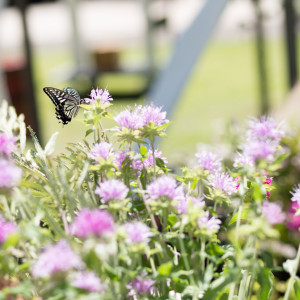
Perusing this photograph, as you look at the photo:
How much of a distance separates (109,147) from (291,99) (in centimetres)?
193

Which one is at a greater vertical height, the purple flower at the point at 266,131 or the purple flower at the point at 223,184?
the purple flower at the point at 266,131

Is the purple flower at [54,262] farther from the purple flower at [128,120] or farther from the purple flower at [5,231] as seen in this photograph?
the purple flower at [128,120]

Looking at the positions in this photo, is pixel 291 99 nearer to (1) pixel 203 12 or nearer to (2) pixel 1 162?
(1) pixel 203 12

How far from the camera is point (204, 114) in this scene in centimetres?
644

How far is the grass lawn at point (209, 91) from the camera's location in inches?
224

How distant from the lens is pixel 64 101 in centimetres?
103

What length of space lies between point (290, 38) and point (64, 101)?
3.06 metres

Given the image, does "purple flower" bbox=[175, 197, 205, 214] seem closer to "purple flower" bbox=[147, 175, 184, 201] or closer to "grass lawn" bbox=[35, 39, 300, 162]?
"purple flower" bbox=[147, 175, 184, 201]

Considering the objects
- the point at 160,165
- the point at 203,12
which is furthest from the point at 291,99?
the point at 160,165

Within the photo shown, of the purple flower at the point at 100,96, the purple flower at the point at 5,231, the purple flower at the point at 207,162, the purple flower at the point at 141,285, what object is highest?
the purple flower at the point at 100,96

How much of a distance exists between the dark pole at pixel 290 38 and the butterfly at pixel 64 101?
2917mm

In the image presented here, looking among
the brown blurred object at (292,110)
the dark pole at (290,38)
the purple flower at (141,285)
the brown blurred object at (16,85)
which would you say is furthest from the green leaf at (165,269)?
the brown blurred object at (16,85)

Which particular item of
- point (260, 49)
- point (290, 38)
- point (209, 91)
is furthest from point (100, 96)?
point (209, 91)

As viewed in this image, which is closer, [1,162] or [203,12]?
[1,162]
